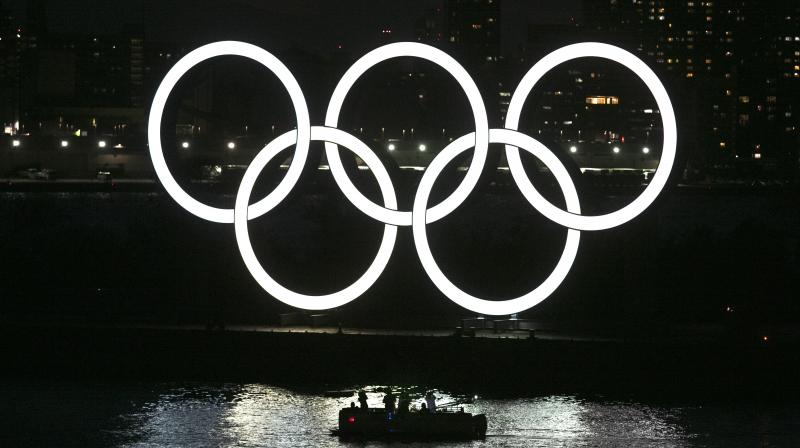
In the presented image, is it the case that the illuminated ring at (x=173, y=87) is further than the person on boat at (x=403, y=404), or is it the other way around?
the illuminated ring at (x=173, y=87)

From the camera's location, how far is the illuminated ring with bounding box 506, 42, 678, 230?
28953 millimetres

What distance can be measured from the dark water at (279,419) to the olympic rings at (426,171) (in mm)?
2639

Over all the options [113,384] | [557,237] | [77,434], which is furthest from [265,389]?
[557,237]

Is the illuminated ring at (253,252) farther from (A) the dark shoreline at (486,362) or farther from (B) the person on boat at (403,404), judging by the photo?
(B) the person on boat at (403,404)

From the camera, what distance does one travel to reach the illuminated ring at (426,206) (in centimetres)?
2920

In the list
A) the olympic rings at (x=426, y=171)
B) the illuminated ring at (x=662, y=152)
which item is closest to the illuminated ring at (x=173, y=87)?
the olympic rings at (x=426, y=171)

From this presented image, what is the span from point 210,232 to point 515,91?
83.4 feet

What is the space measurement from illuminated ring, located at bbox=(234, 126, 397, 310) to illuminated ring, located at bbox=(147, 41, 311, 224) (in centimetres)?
33

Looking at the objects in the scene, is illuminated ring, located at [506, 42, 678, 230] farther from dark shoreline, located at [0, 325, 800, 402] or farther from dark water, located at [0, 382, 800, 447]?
dark water, located at [0, 382, 800, 447]

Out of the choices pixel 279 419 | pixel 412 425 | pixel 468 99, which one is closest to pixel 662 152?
pixel 468 99

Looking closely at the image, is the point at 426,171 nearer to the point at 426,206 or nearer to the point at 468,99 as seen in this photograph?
the point at 426,206

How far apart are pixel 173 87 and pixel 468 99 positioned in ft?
22.6

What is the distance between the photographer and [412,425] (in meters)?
27.1

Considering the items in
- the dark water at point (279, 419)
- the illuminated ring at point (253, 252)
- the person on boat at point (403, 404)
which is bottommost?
the dark water at point (279, 419)
